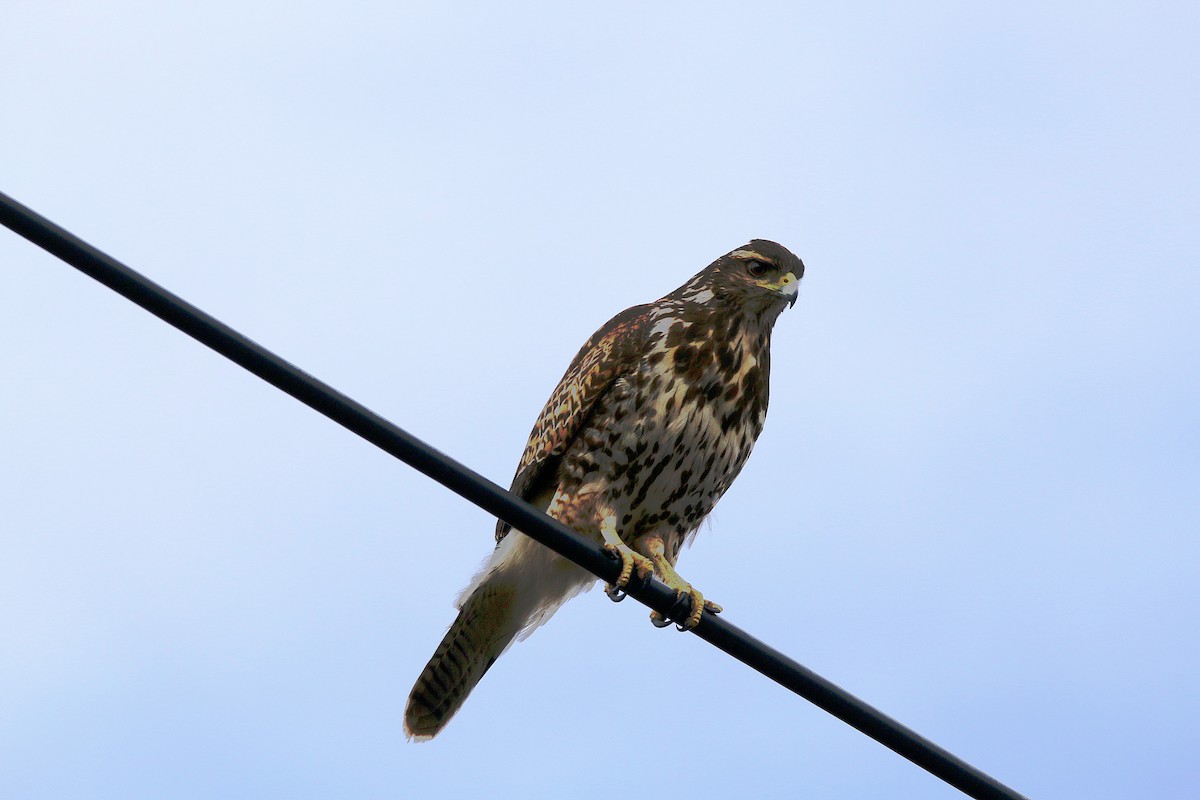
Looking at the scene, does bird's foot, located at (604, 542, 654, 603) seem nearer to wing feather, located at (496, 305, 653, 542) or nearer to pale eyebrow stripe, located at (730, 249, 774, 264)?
wing feather, located at (496, 305, 653, 542)

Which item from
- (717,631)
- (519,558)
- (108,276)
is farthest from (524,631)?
(108,276)

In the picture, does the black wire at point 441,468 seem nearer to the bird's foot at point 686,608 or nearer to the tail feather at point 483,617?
the bird's foot at point 686,608

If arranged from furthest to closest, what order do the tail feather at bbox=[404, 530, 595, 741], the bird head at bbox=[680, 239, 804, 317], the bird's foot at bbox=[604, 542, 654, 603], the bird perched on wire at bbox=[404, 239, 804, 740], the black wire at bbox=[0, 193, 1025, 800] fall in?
the tail feather at bbox=[404, 530, 595, 741]
the bird head at bbox=[680, 239, 804, 317]
the bird perched on wire at bbox=[404, 239, 804, 740]
the bird's foot at bbox=[604, 542, 654, 603]
the black wire at bbox=[0, 193, 1025, 800]

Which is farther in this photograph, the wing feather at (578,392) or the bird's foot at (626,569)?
the wing feather at (578,392)

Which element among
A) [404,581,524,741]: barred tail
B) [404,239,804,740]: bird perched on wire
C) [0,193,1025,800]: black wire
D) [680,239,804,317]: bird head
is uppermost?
[680,239,804,317]: bird head

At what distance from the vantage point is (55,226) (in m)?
3.44

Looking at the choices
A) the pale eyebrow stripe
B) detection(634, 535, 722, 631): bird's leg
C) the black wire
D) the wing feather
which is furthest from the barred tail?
the black wire

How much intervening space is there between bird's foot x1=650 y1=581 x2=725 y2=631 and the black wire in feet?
3.21

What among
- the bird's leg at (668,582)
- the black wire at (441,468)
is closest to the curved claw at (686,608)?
the bird's leg at (668,582)

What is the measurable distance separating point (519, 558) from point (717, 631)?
2.59 m

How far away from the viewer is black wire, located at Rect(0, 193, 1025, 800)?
11.4ft

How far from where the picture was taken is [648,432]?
628 cm

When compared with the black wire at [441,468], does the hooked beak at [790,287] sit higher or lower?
higher

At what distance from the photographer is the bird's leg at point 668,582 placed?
558 cm
